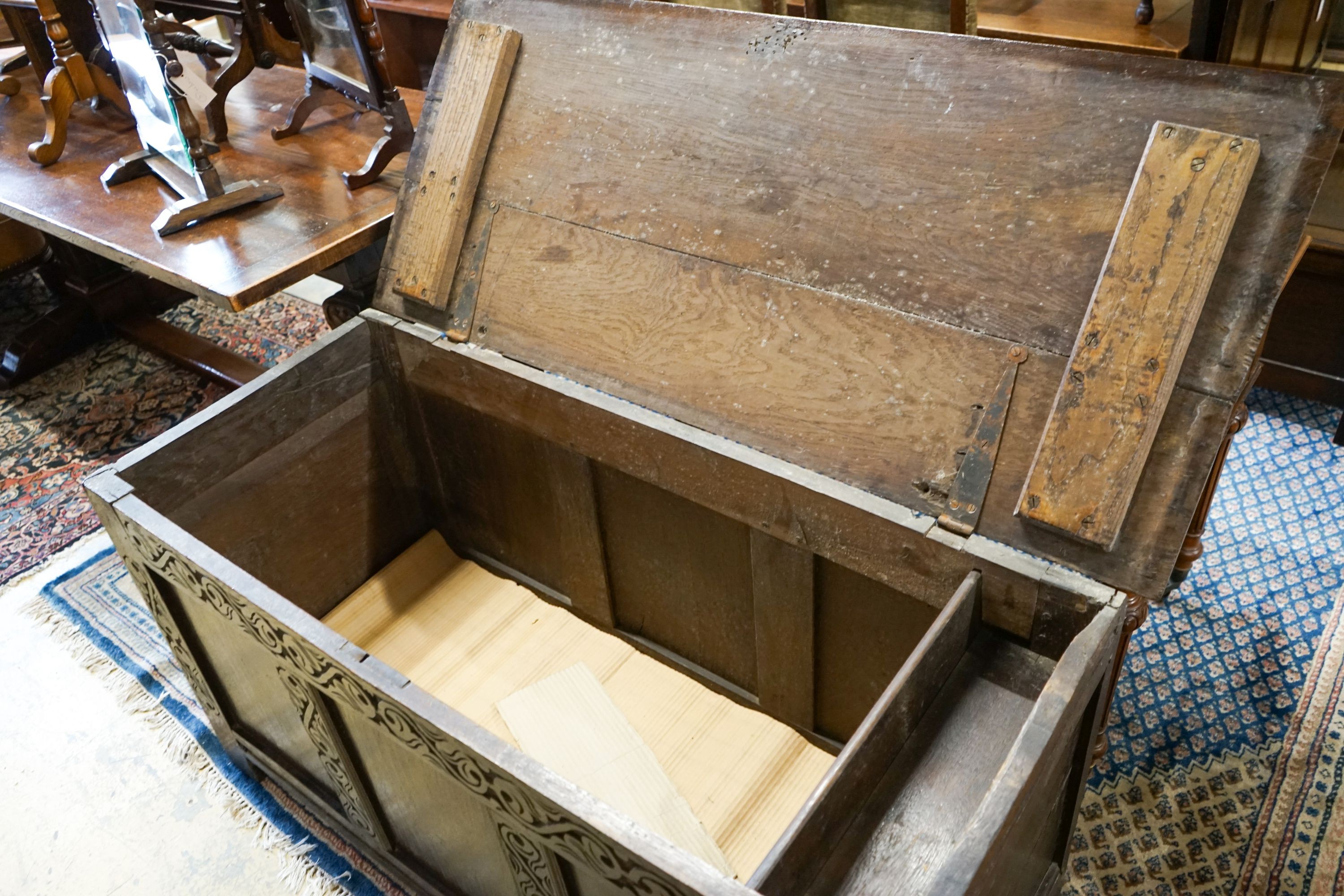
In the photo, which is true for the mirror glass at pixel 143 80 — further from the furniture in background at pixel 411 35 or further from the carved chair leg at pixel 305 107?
the furniture in background at pixel 411 35

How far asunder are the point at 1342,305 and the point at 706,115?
176 centimetres

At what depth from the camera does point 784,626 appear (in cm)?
165

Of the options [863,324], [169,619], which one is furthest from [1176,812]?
[169,619]

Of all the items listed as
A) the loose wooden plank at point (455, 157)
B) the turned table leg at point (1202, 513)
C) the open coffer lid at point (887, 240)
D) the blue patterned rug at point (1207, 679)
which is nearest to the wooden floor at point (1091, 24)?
the turned table leg at point (1202, 513)

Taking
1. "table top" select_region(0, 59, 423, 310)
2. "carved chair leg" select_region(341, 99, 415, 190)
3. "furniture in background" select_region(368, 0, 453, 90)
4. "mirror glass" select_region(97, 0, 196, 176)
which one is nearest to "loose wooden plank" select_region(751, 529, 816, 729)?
"table top" select_region(0, 59, 423, 310)

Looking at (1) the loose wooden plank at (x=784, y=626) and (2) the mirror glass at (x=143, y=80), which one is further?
(2) the mirror glass at (x=143, y=80)

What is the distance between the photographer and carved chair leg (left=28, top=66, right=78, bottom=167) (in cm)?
245

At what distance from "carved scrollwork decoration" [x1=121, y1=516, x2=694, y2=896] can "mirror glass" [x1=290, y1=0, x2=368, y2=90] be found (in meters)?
1.10

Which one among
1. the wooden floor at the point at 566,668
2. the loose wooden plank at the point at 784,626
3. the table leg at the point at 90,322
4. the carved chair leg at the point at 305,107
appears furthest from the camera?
the table leg at the point at 90,322

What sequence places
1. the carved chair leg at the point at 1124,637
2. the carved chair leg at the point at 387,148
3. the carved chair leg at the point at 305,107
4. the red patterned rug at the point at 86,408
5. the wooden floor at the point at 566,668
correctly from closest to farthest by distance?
the carved chair leg at the point at 1124,637 < the wooden floor at the point at 566,668 < the carved chair leg at the point at 387,148 < the carved chair leg at the point at 305,107 < the red patterned rug at the point at 86,408

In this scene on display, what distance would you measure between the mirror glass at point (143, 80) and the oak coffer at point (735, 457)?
589 millimetres

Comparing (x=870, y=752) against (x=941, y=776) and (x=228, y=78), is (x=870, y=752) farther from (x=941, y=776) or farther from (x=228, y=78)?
(x=228, y=78)

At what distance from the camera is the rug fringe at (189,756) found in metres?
1.79

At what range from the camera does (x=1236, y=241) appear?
3.78 ft
